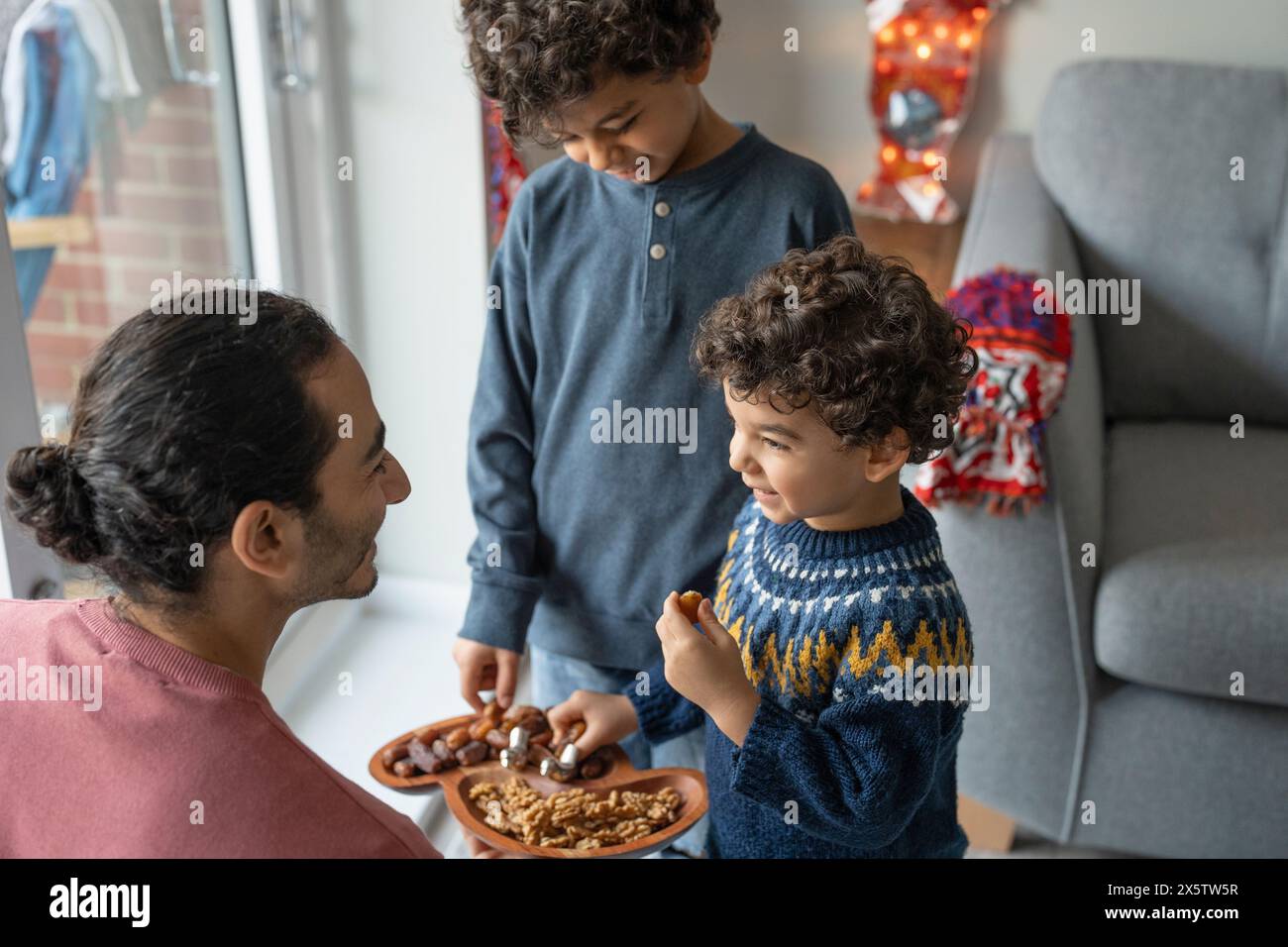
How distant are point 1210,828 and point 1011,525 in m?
0.58

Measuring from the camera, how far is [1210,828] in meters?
2.04

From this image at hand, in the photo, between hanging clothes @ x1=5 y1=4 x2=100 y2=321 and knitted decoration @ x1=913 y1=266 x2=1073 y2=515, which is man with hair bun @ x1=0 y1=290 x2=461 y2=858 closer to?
hanging clothes @ x1=5 y1=4 x2=100 y2=321

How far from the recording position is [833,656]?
3.84 feet

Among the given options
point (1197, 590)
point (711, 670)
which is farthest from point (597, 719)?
point (1197, 590)

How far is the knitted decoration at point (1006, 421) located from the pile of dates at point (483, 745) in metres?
0.76

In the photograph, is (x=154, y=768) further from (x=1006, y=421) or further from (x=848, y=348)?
(x=1006, y=421)

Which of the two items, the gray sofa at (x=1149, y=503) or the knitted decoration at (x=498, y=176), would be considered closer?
the gray sofa at (x=1149, y=503)

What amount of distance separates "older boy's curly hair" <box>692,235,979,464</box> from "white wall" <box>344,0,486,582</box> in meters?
1.16

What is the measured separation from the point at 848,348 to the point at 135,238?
4.70 ft

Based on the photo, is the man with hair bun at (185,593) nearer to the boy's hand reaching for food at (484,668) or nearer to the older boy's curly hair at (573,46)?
the older boy's curly hair at (573,46)

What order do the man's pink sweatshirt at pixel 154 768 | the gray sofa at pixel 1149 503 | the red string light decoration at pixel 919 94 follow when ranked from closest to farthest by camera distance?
1. the man's pink sweatshirt at pixel 154 768
2. the gray sofa at pixel 1149 503
3. the red string light decoration at pixel 919 94

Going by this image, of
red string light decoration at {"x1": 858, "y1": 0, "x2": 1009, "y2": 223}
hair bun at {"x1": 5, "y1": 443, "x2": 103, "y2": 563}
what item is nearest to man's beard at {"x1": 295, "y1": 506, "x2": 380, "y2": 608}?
hair bun at {"x1": 5, "y1": 443, "x2": 103, "y2": 563}

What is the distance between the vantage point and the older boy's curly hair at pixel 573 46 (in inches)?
49.8

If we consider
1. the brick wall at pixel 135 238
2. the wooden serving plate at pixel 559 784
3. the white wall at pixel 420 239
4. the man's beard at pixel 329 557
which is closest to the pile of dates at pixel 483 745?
the wooden serving plate at pixel 559 784
